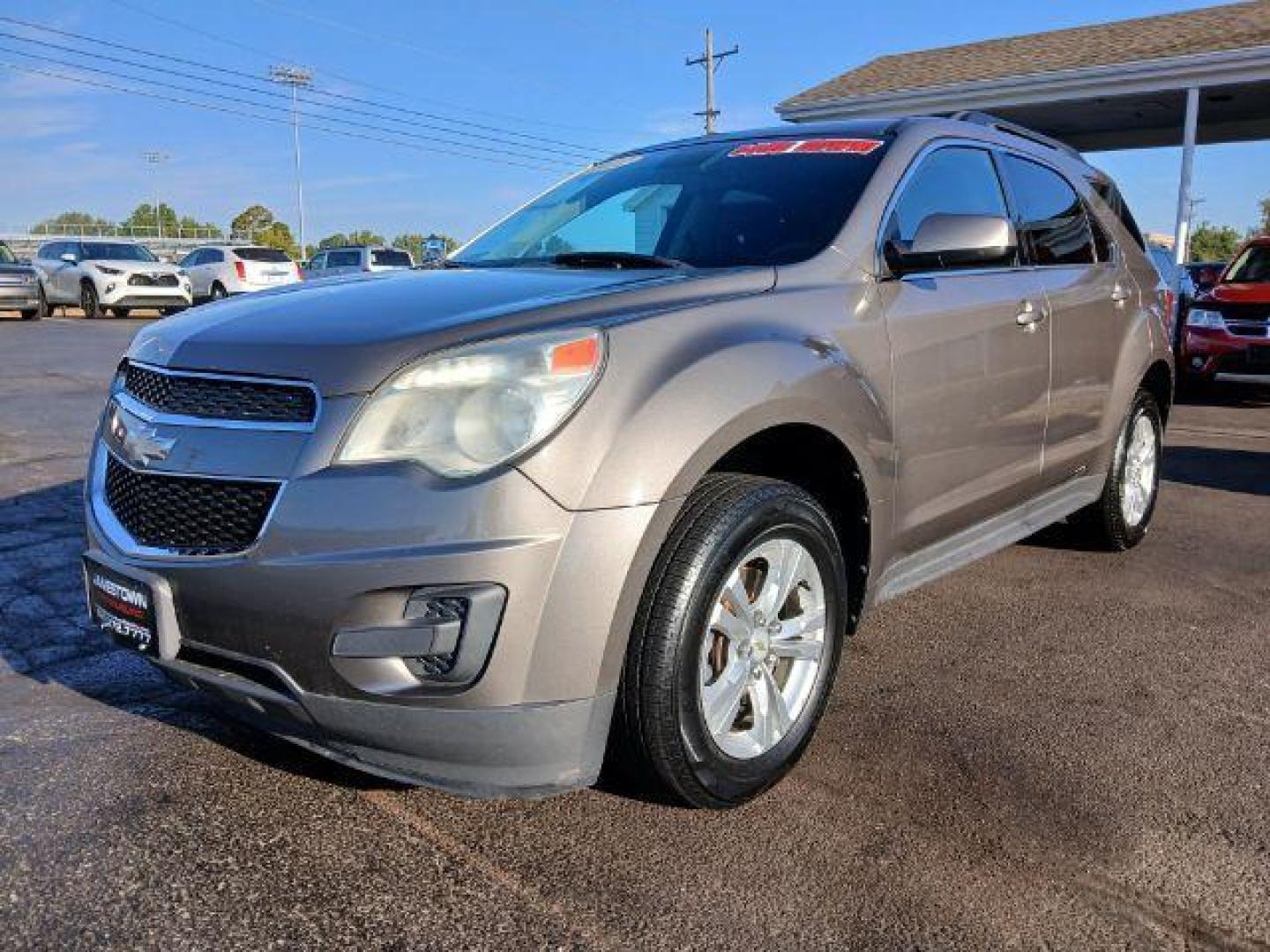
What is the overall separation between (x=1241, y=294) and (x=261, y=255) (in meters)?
21.4

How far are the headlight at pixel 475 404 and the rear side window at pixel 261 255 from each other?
80.5 ft

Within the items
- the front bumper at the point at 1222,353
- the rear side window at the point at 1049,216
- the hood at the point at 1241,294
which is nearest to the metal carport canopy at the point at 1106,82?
the hood at the point at 1241,294

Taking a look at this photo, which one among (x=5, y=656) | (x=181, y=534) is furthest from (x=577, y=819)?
(x=5, y=656)

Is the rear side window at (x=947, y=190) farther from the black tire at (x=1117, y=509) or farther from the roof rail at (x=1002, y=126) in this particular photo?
the black tire at (x=1117, y=509)

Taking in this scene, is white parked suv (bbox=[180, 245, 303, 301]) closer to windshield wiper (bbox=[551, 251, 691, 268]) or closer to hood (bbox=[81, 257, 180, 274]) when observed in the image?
hood (bbox=[81, 257, 180, 274])

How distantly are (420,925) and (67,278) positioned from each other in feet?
82.8

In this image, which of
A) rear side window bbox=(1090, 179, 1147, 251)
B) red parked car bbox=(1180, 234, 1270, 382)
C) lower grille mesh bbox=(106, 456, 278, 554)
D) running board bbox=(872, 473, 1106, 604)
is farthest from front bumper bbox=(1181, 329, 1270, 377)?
lower grille mesh bbox=(106, 456, 278, 554)

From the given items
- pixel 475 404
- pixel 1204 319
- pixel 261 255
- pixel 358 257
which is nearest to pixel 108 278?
pixel 261 255

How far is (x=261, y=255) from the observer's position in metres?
25.4

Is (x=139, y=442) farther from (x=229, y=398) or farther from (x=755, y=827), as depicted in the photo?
(x=755, y=827)

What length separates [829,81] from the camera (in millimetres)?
23266

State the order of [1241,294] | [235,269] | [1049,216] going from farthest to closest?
[235,269] < [1241,294] < [1049,216]

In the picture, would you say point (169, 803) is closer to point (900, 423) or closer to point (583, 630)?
point (583, 630)

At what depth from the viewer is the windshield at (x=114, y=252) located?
77.3 feet
